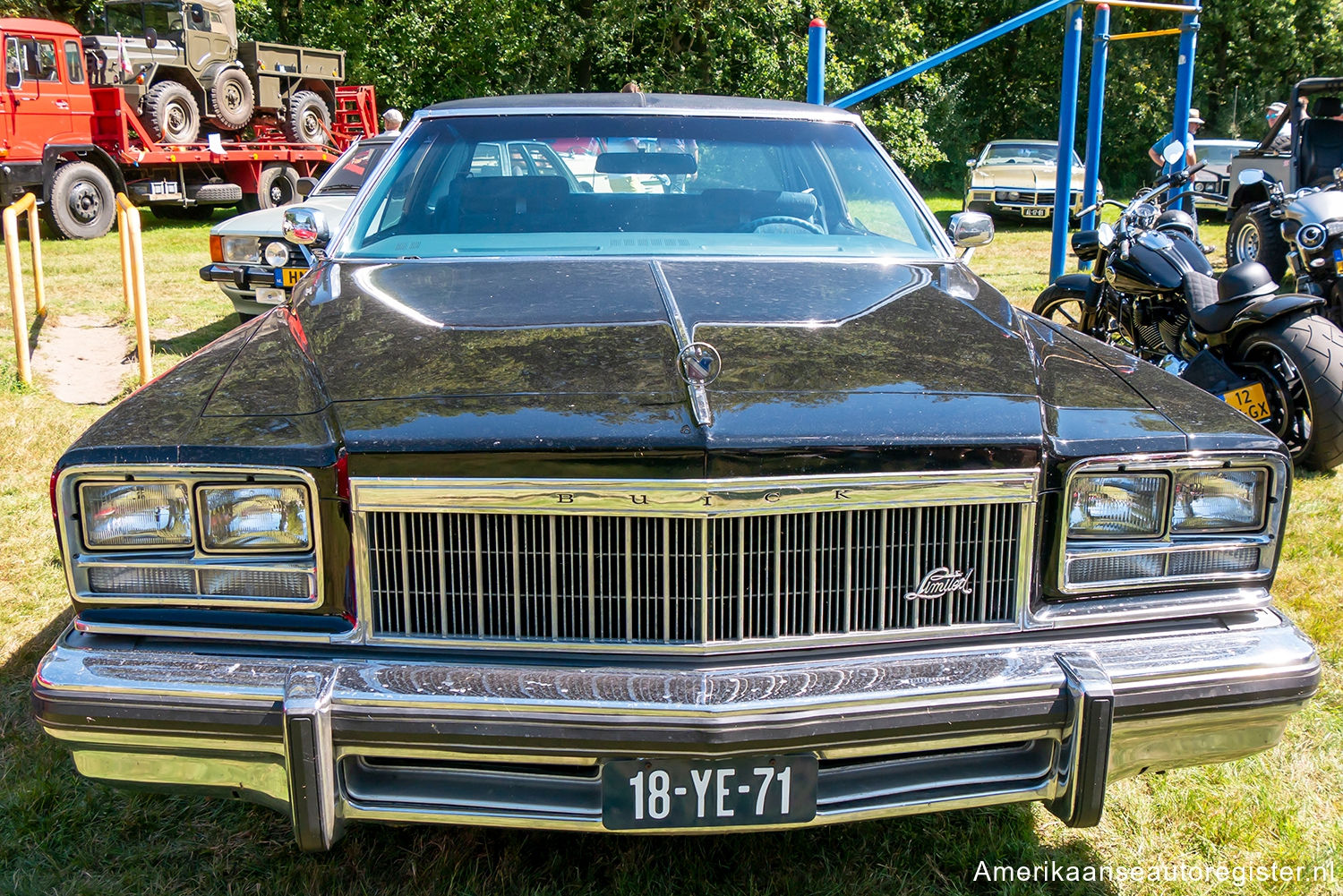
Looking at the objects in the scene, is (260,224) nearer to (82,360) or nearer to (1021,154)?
(82,360)

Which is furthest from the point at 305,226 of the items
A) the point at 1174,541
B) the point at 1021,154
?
the point at 1021,154

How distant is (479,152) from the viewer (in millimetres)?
3342

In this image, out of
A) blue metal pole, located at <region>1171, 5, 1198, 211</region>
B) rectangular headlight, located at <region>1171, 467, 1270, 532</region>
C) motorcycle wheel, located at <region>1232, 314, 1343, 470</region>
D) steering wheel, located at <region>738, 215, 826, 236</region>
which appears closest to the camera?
rectangular headlight, located at <region>1171, 467, 1270, 532</region>

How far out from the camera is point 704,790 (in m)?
1.87

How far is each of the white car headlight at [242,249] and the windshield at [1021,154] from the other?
13107 mm

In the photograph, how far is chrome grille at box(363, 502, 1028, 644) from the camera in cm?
192

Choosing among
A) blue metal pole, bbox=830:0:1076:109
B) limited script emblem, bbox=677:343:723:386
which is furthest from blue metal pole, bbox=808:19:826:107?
limited script emblem, bbox=677:343:723:386

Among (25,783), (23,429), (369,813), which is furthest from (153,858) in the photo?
(23,429)

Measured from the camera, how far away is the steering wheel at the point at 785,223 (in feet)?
10.6

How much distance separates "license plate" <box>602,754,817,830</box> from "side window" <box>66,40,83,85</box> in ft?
52.3

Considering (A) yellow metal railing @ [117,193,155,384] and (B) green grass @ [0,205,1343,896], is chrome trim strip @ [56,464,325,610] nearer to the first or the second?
(B) green grass @ [0,205,1343,896]

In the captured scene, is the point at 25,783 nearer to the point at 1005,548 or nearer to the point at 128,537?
the point at 128,537

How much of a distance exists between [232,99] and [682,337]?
17126 mm

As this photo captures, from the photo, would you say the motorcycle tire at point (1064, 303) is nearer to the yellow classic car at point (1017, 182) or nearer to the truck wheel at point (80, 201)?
the yellow classic car at point (1017, 182)
